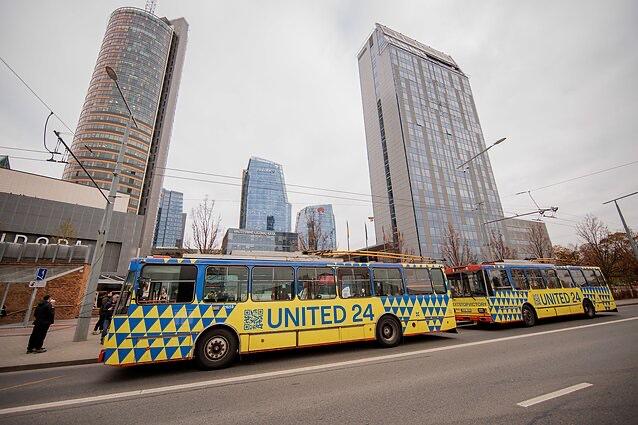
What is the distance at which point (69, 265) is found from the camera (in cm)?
2034

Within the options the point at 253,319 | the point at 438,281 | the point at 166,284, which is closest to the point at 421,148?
the point at 438,281

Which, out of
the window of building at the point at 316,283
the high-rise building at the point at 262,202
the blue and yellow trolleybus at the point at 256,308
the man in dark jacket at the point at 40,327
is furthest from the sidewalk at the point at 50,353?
the high-rise building at the point at 262,202

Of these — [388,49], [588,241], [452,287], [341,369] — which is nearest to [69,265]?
[341,369]

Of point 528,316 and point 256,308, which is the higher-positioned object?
point 256,308

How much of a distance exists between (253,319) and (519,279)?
1281cm

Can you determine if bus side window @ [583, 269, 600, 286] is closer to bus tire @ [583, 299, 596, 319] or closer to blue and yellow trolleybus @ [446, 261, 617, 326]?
blue and yellow trolleybus @ [446, 261, 617, 326]

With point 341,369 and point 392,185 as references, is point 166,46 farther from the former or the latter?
point 341,369

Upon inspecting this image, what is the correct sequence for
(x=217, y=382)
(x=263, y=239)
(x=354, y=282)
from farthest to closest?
(x=263, y=239), (x=354, y=282), (x=217, y=382)

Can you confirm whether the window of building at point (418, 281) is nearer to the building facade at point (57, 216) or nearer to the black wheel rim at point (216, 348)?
the black wheel rim at point (216, 348)

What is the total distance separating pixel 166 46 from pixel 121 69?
21005 mm

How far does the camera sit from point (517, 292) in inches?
518

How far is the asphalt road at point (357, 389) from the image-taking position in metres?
4.02

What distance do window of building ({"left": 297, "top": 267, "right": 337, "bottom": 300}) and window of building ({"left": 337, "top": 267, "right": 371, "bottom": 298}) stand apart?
283 mm

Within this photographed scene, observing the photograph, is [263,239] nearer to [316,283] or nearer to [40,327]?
[40,327]
